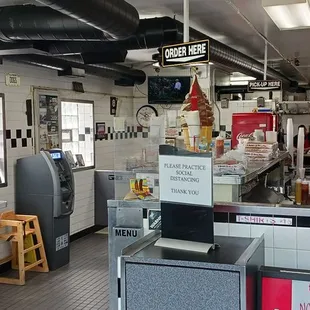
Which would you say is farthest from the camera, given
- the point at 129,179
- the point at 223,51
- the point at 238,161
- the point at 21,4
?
the point at 223,51

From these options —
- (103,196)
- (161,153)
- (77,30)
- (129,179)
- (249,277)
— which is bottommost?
(103,196)

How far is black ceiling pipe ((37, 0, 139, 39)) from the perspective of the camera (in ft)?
11.2

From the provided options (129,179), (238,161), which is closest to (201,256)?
(129,179)

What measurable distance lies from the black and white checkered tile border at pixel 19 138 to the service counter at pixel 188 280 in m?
4.82

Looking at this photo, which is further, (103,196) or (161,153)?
(103,196)

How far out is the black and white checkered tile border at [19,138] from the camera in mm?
6570

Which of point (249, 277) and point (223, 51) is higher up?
point (223, 51)

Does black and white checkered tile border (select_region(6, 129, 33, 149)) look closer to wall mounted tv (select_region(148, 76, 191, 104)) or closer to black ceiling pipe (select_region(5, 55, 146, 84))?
black ceiling pipe (select_region(5, 55, 146, 84))

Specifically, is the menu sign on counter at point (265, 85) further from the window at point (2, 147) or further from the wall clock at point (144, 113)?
the window at point (2, 147)

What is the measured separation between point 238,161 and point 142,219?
49.8 inches

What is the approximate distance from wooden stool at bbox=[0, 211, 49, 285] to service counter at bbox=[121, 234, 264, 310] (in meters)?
4.21

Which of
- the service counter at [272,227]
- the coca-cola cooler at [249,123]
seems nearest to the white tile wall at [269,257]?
the service counter at [272,227]

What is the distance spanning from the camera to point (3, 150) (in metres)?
6.46

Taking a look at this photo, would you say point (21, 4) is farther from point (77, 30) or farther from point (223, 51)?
point (223, 51)
